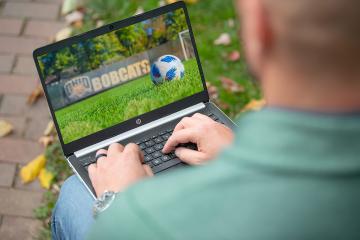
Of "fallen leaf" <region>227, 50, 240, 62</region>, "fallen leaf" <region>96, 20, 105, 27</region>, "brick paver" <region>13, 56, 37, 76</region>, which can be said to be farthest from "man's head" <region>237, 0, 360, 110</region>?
"fallen leaf" <region>96, 20, 105, 27</region>

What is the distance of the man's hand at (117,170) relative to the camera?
1.33 meters

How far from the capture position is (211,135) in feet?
4.85

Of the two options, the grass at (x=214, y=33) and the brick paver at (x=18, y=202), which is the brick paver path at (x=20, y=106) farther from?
the grass at (x=214, y=33)

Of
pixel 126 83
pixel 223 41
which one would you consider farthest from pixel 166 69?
pixel 223 41

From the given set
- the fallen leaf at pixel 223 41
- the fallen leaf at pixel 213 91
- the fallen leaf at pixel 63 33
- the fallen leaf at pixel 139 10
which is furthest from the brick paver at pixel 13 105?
the fallen leaf at pixel 223 41

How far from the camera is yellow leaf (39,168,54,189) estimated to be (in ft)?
8.06

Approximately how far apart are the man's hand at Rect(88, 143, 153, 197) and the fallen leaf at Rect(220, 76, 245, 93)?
52.7 inches

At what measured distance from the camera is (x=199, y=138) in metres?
1.48

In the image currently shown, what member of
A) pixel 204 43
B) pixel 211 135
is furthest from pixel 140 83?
pixel 204 43

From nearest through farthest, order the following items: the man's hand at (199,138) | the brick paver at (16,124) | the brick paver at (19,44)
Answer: the man's hand at (199,138) < the brick paver at (16,124) < the brick paver at (19,44)

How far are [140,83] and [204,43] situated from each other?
4.34 ft

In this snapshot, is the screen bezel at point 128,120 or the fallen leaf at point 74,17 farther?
the fallen leaf at point 74,17

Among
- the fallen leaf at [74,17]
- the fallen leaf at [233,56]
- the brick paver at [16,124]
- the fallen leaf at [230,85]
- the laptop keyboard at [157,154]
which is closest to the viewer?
the laptop keyboard at [157,154]

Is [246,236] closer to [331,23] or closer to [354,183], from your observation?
[354,183]
